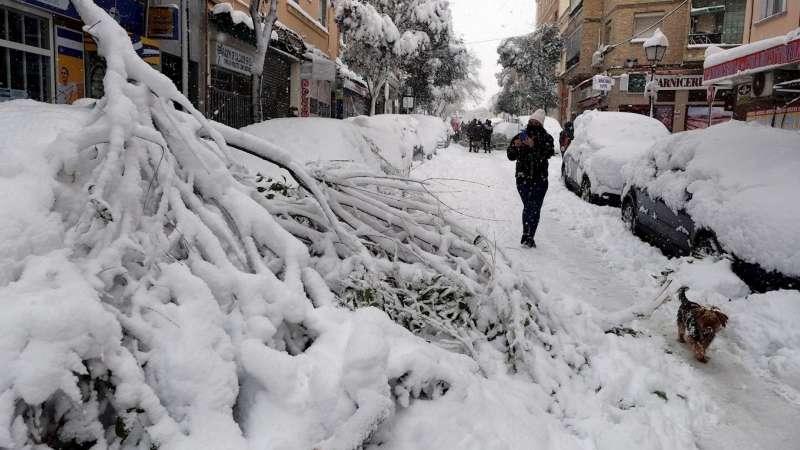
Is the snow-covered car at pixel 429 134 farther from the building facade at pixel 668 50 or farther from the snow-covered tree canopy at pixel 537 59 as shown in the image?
the snow-covered tree canopy at pixel 537 59

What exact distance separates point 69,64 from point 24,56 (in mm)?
892

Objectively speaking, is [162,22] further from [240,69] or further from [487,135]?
[487,135]

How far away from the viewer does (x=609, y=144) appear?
11.1m

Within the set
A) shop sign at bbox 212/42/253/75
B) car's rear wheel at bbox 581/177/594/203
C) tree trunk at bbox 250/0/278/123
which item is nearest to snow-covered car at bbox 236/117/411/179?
tree trunk at bbox 250/0/278/123

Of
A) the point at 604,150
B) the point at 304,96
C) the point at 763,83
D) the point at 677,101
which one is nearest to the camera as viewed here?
the point at 604,150

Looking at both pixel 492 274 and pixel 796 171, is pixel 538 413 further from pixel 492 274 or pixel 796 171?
pixel 796 171

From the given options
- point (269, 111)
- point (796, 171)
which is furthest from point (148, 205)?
point (269, 111)

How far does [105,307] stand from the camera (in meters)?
1.76

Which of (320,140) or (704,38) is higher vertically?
(704,38)

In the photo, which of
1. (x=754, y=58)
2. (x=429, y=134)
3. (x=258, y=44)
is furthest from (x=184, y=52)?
(x=429, y=134)

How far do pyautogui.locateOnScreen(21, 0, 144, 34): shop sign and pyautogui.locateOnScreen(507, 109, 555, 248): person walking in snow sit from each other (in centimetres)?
585

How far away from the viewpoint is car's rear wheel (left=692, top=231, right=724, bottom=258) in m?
4.95

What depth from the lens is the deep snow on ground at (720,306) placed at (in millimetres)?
3074

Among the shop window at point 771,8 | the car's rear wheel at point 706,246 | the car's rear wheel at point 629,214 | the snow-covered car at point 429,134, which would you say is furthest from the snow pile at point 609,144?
the snow-covered car at point 429,134
